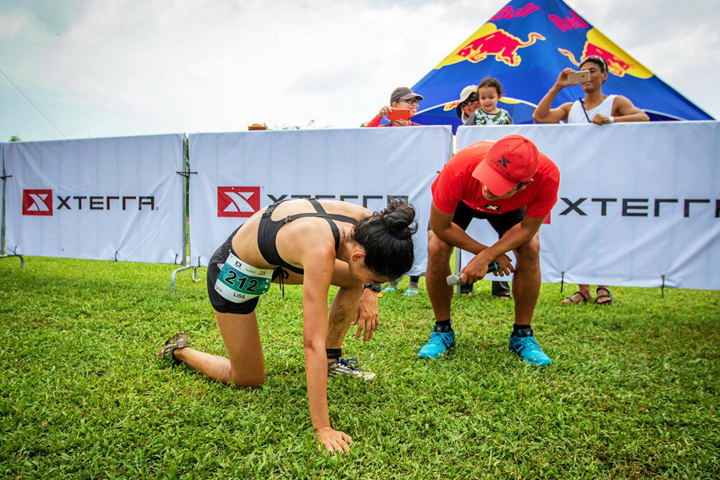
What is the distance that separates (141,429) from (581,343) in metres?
3.06

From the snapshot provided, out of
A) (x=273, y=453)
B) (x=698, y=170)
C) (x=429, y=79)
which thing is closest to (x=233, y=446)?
(x=273, y=453)

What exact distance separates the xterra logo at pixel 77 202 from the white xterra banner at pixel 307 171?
753mm

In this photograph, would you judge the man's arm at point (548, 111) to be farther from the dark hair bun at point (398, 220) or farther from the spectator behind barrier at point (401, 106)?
the dark hair bun at point (398, 220)

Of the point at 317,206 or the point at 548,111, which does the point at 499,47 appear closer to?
the point at 548,111

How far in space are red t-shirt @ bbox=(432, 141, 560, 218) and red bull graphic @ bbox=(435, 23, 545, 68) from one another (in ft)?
24.0

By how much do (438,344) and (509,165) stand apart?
137 cm

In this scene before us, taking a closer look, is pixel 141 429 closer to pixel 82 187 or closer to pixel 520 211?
pixel 520 211

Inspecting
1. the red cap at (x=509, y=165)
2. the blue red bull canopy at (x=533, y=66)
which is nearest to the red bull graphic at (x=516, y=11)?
the blue red bull canopy at (x=533, y=66)

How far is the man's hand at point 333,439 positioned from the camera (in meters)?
1.91

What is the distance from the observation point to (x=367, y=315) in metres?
2.39

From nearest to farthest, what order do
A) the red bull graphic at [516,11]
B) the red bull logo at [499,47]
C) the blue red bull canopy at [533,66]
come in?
the blue red bull canopy at [533,66] < the red bull logo at [499,47] < the red bull graphic at [516,11]

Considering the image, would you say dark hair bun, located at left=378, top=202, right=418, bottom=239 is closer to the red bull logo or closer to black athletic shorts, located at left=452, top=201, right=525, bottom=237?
black athletic shorts, located at left=452, top=201, right=525, bottom=237

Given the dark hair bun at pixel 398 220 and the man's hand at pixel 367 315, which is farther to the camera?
the man's hand at pixel 367 315

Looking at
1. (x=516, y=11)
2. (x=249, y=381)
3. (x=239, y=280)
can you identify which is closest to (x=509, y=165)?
(x=239, y=280)
